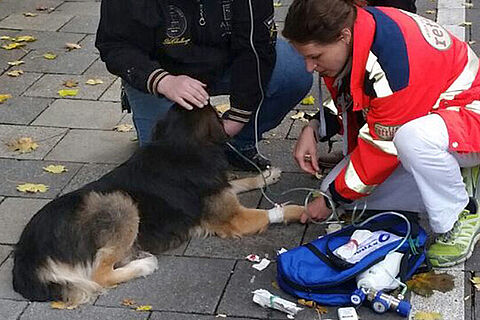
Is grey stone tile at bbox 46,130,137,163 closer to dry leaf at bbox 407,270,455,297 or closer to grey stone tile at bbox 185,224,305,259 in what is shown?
grey stone tile at bbox 185,224,305,259

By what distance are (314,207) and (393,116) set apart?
72 cm

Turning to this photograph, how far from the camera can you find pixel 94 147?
18.4 ft

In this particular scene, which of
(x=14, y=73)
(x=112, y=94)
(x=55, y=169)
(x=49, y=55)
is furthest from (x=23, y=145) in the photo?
(x=49, y=55)

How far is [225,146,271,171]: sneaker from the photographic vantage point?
17.1 ft

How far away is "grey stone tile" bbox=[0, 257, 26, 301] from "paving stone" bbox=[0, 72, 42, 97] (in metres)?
2.47

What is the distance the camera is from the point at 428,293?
3.91 m

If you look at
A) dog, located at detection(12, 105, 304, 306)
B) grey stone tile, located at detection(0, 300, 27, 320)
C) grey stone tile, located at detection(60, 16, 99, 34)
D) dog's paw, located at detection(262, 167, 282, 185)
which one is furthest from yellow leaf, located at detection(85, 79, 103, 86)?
grey stone tile, located at detection(0, 300, 27, 320)

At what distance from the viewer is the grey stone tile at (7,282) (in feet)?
13.1

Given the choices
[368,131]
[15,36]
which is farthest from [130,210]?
[15,36]

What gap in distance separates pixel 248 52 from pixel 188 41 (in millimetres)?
354

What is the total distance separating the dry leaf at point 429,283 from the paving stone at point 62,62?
3.79 metres

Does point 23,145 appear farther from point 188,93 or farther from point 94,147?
point 188,93

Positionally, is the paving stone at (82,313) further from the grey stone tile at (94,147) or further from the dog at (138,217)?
the grey stone tile at (94,147)

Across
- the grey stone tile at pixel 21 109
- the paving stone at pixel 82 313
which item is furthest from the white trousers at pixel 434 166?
the grey stone tile at pixel 21 109
